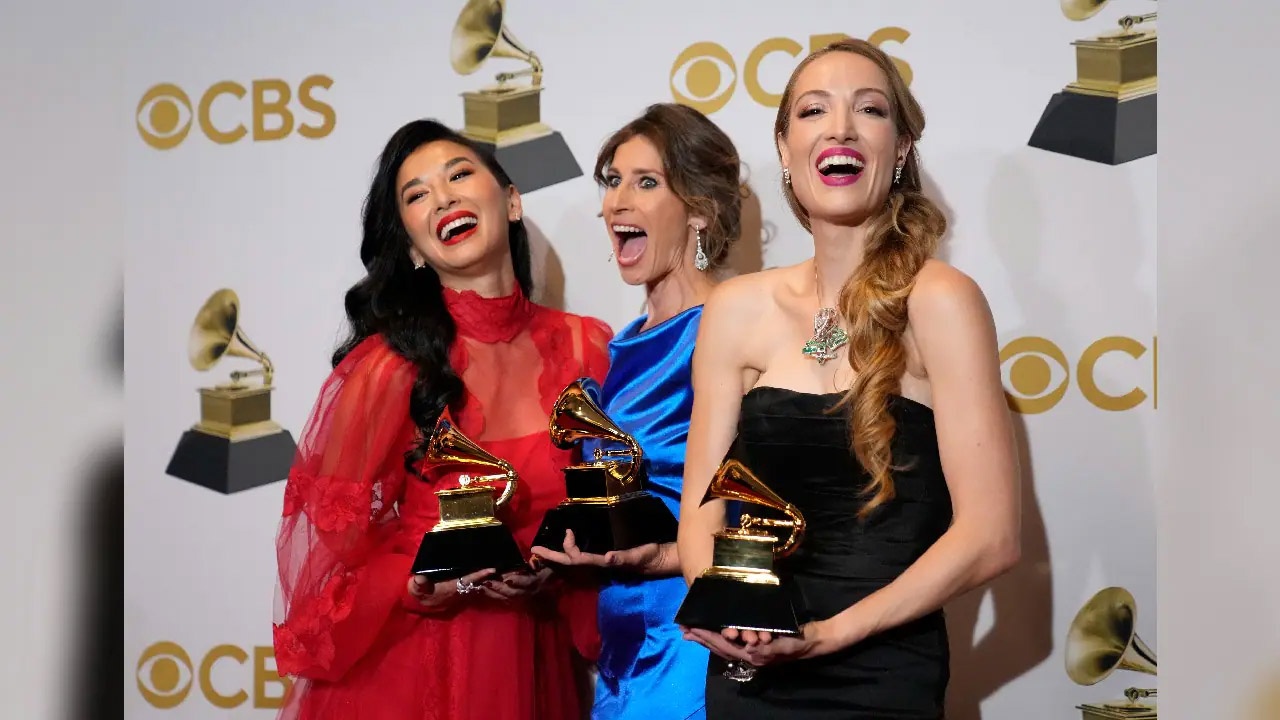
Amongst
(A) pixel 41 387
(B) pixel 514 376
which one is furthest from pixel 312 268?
(B) pixel 514 376

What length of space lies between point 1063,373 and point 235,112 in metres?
2.35

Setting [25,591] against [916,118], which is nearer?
[916,118]

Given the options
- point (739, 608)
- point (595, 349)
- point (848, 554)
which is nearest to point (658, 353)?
point (595, 349)

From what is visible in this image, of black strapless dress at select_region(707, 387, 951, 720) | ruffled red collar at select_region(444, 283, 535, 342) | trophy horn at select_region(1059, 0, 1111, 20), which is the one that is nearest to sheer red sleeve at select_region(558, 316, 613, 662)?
ruffled red collar at select_region(444, 283, 535, 342)

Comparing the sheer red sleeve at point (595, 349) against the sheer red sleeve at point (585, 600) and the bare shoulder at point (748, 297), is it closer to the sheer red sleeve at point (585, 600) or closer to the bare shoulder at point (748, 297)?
the sheer red sleeve at point (585, 600)

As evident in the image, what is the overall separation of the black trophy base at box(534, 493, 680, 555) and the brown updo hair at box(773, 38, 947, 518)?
0.58 metres

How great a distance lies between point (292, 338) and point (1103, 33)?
2.25 meters

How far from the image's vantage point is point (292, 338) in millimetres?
3623

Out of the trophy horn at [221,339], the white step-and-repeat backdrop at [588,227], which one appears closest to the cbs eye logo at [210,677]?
the white step-and-repeat backdrop at [588,227]

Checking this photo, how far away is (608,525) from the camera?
98.8 inches

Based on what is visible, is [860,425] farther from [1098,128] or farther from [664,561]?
[1098,128]

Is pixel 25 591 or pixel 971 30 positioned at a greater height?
pixel 971 30

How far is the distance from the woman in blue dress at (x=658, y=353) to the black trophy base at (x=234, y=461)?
49.2 inches

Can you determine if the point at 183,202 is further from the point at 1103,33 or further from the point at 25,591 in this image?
the point at 1103,33
